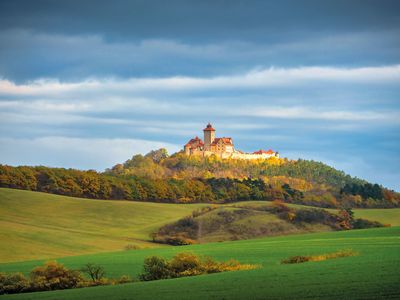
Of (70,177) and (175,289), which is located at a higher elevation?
(70,177)

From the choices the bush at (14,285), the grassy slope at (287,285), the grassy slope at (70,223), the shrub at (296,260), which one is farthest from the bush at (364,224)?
the bush at (14,285)

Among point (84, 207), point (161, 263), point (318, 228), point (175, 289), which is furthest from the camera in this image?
point (84, 207)

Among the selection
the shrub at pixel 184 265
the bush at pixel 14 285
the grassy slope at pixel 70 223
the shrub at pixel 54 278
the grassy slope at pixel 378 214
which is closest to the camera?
the bush at pixel 14 285

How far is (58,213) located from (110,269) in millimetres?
54713

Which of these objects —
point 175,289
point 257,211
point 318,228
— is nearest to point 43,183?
point 257,211

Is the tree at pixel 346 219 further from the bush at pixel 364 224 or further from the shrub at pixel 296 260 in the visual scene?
the shrub at pixel 296 260

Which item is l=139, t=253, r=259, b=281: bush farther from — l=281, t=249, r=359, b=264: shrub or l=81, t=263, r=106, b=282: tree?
l=281, t=249, r=359, b=264: shrub

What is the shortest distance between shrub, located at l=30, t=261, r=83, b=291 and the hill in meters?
26.7

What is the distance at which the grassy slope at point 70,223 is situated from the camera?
79625 mm

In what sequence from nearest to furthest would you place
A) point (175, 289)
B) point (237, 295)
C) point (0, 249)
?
point (237, 295) → point (175, 289) → point (0, 249)

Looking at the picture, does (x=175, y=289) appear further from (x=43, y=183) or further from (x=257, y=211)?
(x=43, y=183)

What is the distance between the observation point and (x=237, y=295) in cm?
3272

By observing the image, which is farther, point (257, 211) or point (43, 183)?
point (43, 183)

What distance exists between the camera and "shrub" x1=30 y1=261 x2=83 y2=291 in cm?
4370
